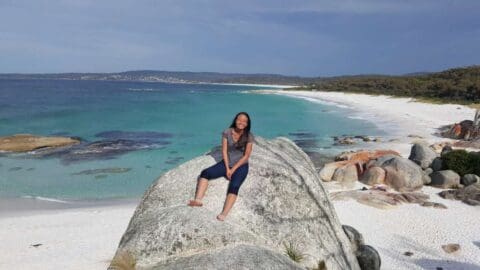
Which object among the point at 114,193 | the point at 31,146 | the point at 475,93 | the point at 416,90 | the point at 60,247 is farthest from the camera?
the point at 416,90

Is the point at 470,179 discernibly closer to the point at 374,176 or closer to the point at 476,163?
the point at 476,163

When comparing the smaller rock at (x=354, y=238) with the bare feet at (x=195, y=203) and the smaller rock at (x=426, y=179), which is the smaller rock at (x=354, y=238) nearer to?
the bare feet at (x=195, y=203)

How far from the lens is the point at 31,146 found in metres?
35.4

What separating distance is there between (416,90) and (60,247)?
95.9 meters

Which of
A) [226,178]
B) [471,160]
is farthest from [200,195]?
[471,160]

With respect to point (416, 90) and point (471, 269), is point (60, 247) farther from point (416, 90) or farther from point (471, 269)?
point (416, 90)

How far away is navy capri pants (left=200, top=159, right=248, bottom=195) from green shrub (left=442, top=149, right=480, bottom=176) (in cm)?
1968

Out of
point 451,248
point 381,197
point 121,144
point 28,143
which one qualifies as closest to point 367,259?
point 451,248

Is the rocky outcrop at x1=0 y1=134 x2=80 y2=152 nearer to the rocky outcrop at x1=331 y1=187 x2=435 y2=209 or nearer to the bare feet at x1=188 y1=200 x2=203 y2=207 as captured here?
the rocky outcrop at x1=331 y1=187 x2=435 y2=209

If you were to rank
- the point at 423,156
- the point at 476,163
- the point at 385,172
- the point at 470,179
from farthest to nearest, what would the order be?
1. the point at 423,156
2. the point at 476,163
3. the point at 385,172
4. the point at 470,179

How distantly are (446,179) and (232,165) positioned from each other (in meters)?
18.4

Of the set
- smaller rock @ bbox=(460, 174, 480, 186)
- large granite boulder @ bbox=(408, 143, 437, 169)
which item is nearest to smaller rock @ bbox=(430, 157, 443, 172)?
large granite boulder @ bbox=(408, 143, 437, 169)

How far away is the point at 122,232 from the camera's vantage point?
15.7m

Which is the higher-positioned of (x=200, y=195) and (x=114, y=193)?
(x=200, y=195)
